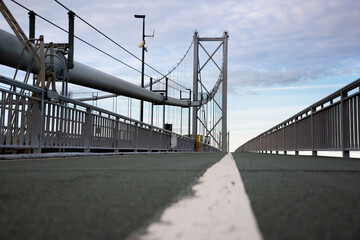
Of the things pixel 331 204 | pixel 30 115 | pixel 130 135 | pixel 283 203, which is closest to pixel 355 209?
pixel 331 204

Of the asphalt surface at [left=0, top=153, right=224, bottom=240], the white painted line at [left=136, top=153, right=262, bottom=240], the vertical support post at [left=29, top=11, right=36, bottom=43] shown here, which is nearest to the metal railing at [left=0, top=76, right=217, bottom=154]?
the asphalt surface at [left=0, top=153, right=224, bottom=240]

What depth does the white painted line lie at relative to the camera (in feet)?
3.22

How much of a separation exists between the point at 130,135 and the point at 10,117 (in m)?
6.69

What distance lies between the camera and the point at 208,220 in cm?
117

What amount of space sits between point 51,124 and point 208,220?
629cm

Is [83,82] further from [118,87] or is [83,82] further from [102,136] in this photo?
[102,136]

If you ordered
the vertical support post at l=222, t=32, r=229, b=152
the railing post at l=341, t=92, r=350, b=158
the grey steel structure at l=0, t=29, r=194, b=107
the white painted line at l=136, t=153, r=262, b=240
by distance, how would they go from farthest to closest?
1. the vertical support post at l=222, t=32, r=229, b=152
2. the grey steel structure at l=0, t=29, r=194, b=107
3. the railing post at l=341, t=92, r=350, b=158
4. the white painted line at l=136, t=153, r=262, b=240

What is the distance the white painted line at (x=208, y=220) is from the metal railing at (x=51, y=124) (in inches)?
176

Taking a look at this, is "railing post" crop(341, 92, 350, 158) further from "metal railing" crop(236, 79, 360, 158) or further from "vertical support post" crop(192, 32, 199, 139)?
"vertical support post" crop(192, 32, 199, 139)

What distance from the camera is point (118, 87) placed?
2373 cm

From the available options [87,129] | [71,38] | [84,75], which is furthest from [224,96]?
[87,129]

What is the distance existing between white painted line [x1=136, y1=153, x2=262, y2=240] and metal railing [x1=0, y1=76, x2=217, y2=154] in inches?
176

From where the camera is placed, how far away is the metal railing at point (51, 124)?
5.70 meters

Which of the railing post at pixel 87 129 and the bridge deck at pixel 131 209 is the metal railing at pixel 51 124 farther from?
the bridge deck at pixel 131 209
